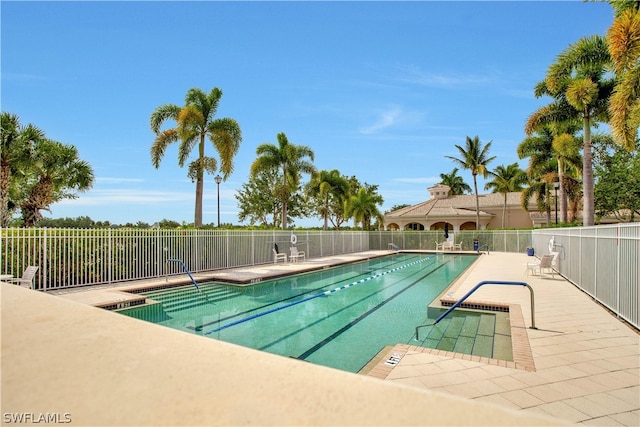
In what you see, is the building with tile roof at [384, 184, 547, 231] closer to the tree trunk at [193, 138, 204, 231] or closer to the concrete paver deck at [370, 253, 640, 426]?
the tree trunk at [193, 138, 204, 231]

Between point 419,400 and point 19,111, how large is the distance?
67.0 ft

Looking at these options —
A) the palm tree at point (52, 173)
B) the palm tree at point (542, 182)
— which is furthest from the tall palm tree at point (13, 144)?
the palm tree at point (542, 182)

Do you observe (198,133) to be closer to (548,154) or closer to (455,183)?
(548,154)

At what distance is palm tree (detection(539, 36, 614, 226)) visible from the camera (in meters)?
14.9

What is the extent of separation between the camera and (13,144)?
1594cm

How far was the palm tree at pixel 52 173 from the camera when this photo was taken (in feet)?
57.6

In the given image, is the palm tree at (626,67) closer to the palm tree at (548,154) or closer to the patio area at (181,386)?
the patio area at (181,386)

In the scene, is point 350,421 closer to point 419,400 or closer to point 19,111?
point 419,400

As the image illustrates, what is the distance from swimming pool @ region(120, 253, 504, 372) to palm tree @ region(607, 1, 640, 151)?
7.08m

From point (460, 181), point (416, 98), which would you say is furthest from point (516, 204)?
point (416, 98)

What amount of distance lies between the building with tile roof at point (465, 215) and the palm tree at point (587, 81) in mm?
21973

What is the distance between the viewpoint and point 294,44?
12367 mm

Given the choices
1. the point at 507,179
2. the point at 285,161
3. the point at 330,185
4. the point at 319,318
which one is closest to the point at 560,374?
the point at 319,318

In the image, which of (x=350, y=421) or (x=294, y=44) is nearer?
(x=350, y=421)
